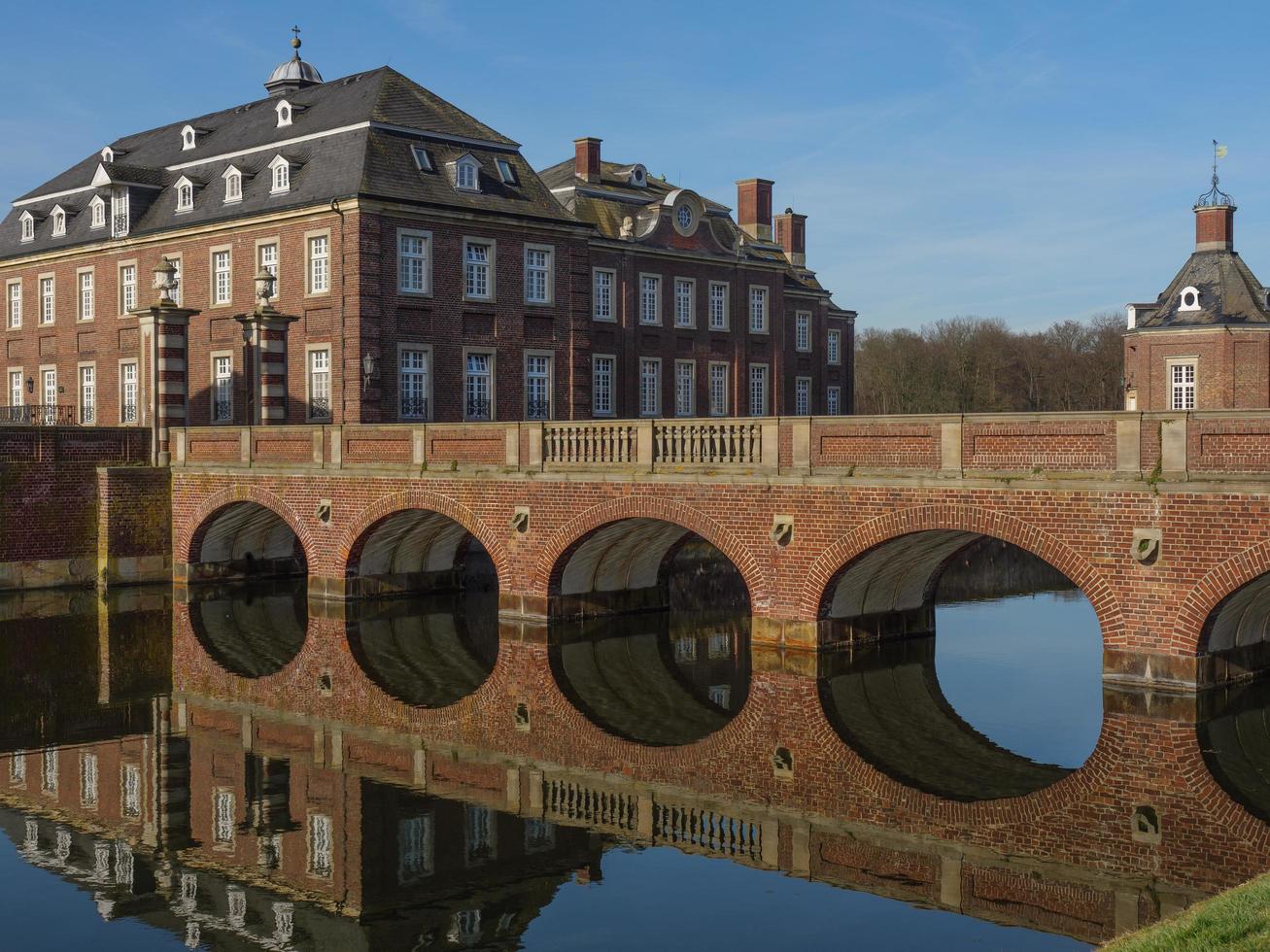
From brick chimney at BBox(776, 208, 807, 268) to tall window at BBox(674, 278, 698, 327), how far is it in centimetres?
988

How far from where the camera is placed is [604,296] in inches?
1703

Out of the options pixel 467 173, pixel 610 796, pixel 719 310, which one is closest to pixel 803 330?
pixel 719 310

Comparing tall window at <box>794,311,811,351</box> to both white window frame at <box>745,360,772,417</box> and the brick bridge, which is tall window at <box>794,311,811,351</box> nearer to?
white window frame at <box>745,360,772,417</box>

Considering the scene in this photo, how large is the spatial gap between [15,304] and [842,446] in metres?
33.5

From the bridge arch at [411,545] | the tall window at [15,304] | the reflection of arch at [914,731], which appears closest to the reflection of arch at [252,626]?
the bridge arch at [411,545]

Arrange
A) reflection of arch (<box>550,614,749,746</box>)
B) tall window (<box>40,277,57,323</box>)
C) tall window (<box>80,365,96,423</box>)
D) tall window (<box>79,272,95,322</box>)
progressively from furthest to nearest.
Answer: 1. tall window (<box>40,277,57,323</box>)
2. tall window (<box>79,272,95,322</box>)
3. tall window (<box>80,365,96,423</box>)
4. reflection of arch (<box>550,614,749,746</box>)

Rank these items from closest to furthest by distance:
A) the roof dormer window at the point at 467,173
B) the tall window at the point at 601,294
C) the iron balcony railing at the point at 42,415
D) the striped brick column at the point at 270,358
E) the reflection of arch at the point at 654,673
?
the reflection of arch at the point at 654,673
the striped brick column at the point at 270,358
the roof dormer window at the point at 467,173
the iron balcony railing at the point at 42,415
the tall window at the point at 601,294

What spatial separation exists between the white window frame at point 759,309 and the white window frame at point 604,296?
6601mm

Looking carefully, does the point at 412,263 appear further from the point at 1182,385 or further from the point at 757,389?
the point at 1182,385

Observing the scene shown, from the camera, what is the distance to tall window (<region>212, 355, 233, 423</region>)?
3622 cm

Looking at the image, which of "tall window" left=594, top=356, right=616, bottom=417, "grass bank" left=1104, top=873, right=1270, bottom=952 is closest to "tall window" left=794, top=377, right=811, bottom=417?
"tall window" left=594, top=356, right=616, bottom=417

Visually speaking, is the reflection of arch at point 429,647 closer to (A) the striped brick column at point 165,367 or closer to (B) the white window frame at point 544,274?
(A) the striped brick column at point 165,367

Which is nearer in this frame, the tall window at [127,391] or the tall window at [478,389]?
the tall window at [478,389]

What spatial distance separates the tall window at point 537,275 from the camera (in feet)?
119
